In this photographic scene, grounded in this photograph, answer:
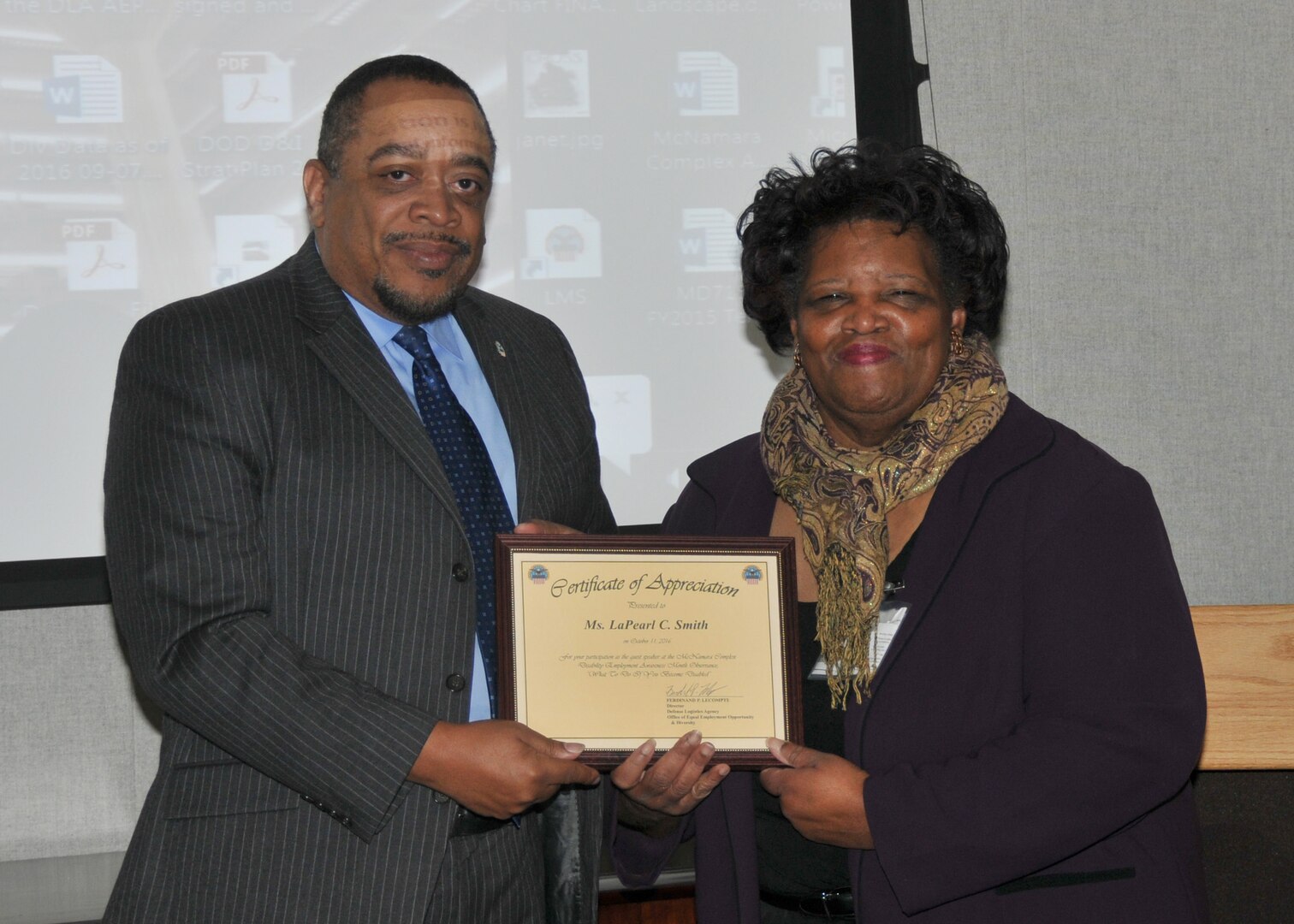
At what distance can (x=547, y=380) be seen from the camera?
99.0 inches

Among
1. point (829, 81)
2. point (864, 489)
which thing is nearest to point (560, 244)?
point (829, 81)

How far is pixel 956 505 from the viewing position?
84.7 inches

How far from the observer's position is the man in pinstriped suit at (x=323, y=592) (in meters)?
1.97

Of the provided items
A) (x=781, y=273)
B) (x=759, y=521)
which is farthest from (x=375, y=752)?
(x=781, y=273)

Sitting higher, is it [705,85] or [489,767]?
[705,85]

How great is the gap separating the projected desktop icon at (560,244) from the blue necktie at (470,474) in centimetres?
134

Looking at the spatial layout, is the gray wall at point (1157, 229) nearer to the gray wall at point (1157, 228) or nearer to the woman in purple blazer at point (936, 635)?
the gray wall at point (1157, 228)

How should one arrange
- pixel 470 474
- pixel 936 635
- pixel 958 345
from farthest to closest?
pixel 958 345
pixel 470 474
pixel 936 635

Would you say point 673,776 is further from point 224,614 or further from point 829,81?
point 829,81

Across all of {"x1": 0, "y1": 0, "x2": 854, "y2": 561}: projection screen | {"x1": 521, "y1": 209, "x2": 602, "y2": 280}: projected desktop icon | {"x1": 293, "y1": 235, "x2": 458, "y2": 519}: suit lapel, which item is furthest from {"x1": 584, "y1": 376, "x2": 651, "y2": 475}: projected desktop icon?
{"x1": 293, "y1": 235, "x2": 458, "y2": 519}: suit lapel

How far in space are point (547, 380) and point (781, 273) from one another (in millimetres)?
509

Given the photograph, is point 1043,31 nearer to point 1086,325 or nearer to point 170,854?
point 1086,325

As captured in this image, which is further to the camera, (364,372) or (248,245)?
(248,245)

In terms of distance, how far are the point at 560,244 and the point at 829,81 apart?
0.96 metres
